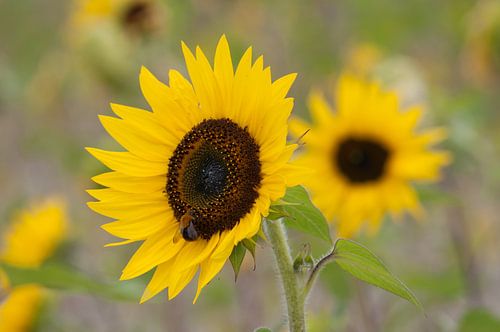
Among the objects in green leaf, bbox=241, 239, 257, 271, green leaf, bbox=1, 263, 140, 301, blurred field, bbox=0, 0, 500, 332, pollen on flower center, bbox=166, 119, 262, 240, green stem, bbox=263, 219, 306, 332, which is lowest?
blurred field, bbox=0, 0, 500, 332

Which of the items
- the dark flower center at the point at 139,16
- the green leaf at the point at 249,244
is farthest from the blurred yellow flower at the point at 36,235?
the green leaf at the point at 249,244

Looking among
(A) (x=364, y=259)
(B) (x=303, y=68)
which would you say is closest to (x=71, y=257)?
(A) (x=364, y=259)

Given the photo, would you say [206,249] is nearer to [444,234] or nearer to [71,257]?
[71,257]

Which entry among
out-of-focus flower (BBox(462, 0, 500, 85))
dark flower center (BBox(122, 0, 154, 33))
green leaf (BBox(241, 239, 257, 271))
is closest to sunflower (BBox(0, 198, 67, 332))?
dark flower center (BBox(122, 0, 154, 33))

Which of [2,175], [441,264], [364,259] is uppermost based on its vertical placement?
[364,259]

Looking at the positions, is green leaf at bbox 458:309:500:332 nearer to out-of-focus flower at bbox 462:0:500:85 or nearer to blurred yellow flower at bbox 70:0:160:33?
out-of-focus flower at bbox 462:0:500:85
